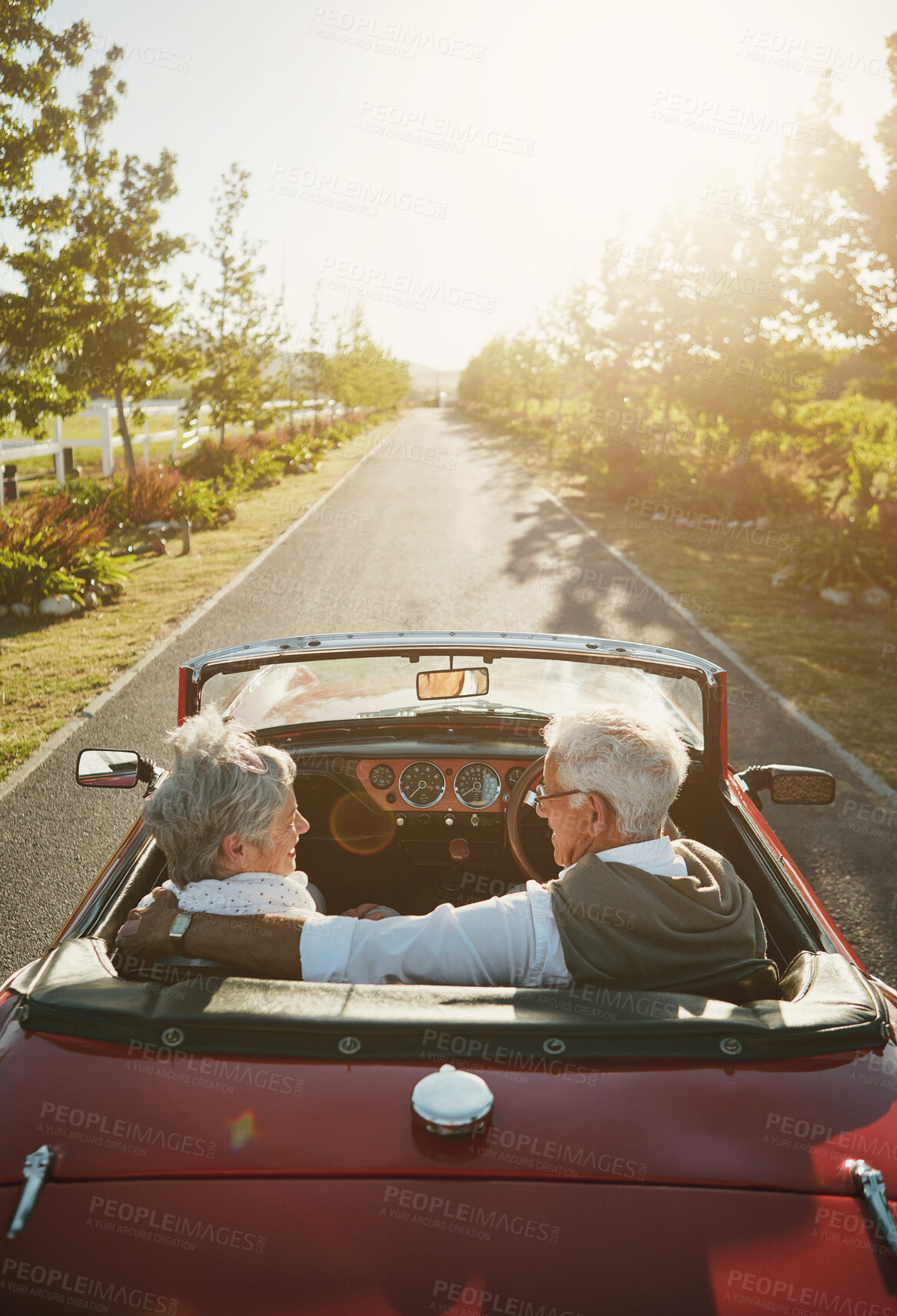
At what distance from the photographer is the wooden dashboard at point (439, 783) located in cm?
380

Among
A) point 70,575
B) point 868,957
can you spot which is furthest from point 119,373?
point 868,957

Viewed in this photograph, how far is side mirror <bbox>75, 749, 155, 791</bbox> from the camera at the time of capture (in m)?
3.21

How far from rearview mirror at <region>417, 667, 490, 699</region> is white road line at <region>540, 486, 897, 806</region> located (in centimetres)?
411

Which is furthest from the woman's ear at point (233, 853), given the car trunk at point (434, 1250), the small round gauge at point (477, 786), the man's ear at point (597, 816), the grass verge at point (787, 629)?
the grass verge at point (787, 629)

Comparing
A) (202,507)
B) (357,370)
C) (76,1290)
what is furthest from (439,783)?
(357,370)

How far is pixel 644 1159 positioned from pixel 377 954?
0.76 metres

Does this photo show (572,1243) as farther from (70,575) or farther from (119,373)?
(119,373)

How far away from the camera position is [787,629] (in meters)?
11.3

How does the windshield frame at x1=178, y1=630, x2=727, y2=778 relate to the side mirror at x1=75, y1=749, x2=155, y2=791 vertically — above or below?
above

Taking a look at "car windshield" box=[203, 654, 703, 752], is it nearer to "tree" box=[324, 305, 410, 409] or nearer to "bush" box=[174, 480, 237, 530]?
"bush" box=[174, 480, 237, 530]

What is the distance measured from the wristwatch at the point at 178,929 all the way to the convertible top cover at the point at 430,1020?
14 centimetres

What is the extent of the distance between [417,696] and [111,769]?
4.22 feet

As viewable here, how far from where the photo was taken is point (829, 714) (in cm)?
815

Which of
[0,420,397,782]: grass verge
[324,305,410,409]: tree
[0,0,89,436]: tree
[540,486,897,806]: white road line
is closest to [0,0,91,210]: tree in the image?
[0,0,89,436]: tree
